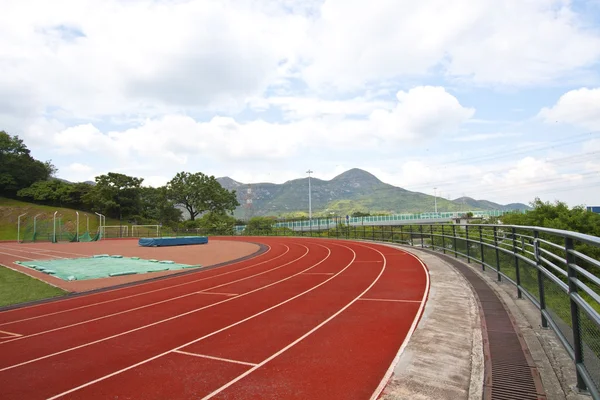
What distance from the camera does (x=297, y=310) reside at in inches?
292

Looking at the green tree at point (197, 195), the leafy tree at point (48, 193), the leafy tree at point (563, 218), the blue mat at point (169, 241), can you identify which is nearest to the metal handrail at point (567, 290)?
the leafy tree at point (563, 218)

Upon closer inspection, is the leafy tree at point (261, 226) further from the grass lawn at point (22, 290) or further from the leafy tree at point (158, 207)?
the grass lawn at point (22, 290)

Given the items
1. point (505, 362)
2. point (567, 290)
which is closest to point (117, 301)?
point (505, 362)

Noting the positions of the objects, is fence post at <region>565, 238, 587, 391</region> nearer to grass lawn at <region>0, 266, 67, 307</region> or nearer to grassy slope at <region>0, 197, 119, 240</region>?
grass lawn at <region>0, 266, 67, 307</region>

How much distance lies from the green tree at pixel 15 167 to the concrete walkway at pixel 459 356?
8839cm

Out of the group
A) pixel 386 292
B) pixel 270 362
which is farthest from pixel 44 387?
pixel 386 292

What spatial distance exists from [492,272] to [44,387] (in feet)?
33.0

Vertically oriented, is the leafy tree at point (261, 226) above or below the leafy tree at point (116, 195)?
below

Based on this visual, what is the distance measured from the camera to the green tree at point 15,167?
72269 millimetres

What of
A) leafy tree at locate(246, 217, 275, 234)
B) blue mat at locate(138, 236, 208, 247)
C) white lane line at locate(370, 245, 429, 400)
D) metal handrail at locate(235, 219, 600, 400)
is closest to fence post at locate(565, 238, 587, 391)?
metal handrail at locate(235, 219, 600, 400)

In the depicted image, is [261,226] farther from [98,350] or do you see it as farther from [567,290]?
[567,290]

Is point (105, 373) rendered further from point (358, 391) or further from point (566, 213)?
point (566, 213)

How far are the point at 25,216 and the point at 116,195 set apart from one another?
585 inches

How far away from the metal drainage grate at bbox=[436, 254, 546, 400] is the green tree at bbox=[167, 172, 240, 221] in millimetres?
66070
